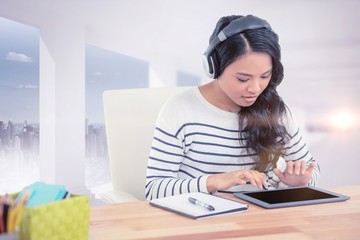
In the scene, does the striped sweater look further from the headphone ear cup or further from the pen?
the pen

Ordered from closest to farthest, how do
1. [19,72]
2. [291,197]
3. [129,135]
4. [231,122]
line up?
[291,197]
[231,122]
[129,135]
[19,72]

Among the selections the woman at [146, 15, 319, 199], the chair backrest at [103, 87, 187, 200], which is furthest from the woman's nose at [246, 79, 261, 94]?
the chair backrest at [103, 87, 187, 200]

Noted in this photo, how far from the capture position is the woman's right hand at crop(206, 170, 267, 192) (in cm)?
103

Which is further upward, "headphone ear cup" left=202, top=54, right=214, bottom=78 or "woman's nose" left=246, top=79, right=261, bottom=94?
"headphone ear cup" left=202, top=54, right=214, bottom=78

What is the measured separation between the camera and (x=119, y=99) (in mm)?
1583

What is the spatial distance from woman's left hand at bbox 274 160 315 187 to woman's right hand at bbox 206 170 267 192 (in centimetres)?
11

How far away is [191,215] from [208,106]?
636mm

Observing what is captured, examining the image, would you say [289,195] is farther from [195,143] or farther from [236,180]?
[195,143]

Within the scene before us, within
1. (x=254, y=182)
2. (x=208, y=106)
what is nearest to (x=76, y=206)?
(x=254, y=182)

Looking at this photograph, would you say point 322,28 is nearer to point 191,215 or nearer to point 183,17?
point 183,17

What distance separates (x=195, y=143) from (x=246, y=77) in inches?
11.1

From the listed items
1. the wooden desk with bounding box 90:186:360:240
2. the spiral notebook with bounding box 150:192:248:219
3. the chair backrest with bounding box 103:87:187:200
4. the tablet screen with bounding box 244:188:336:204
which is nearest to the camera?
the wooden desk with bounding box 90:186:360:240

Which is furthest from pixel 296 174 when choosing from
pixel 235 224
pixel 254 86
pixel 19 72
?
pixel 19 72

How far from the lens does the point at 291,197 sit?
1.00m
